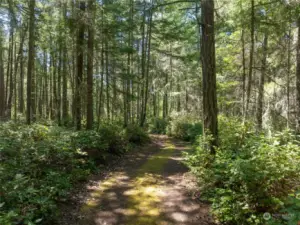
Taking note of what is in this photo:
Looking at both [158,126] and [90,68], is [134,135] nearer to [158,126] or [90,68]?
[90,68]

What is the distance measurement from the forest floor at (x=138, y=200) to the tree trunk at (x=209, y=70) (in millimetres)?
1556

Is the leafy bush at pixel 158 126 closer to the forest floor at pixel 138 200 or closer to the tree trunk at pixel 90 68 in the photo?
the tree trunk at pixel 90 68

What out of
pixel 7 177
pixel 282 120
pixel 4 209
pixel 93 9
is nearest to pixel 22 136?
pixel 7 177

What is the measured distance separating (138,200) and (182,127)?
449 inches

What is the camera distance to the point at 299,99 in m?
7.46

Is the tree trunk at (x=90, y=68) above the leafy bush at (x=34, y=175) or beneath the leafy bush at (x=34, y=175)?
above

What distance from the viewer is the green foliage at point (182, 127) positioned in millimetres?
14562

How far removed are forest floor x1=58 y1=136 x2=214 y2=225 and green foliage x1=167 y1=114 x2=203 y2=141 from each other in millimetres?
7275

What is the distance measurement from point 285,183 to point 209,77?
310 centimetres

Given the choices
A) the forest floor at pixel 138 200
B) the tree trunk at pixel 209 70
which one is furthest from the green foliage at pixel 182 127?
the tree trunk at pixel 209 70

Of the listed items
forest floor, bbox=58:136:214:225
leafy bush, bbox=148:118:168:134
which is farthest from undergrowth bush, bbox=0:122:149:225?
leafy bush, bbox=148:118:168:134

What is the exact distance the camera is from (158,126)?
19.4m

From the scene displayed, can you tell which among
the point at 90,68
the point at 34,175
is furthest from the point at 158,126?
the point at 34,175

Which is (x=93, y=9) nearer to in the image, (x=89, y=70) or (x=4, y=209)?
(x=89, y=70)
